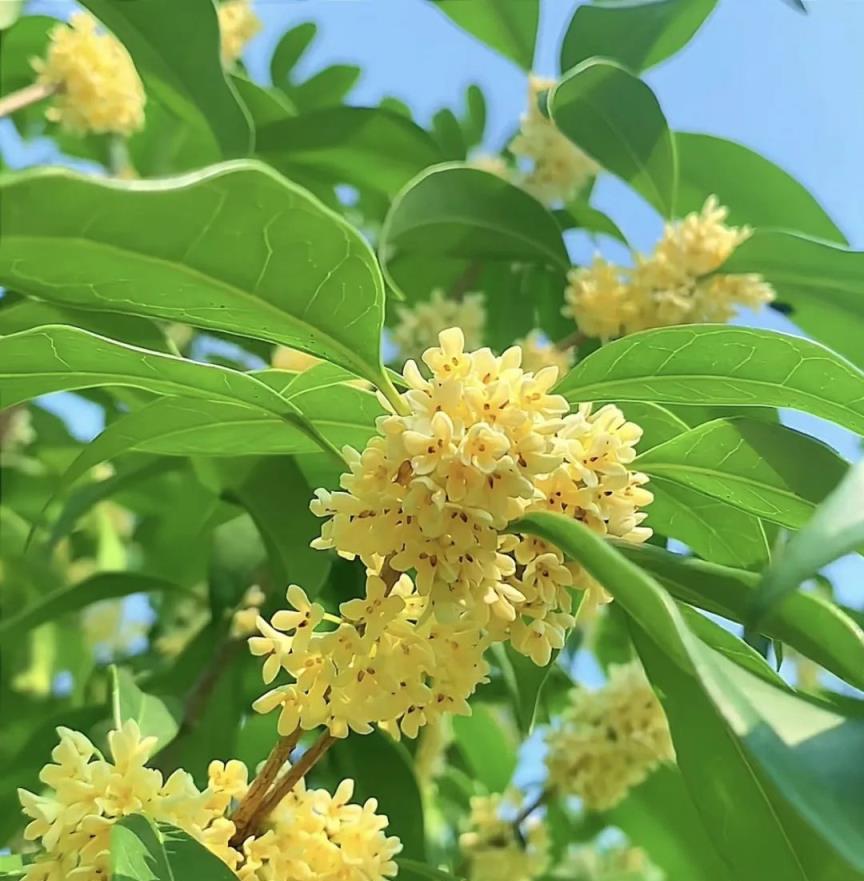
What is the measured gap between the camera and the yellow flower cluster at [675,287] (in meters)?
1.21

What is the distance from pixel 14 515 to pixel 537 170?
3.46 feet

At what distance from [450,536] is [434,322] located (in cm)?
88

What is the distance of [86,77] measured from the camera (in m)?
1.43

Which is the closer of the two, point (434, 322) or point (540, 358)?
point (540, 358)

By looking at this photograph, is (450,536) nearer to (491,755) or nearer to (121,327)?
(121,327)

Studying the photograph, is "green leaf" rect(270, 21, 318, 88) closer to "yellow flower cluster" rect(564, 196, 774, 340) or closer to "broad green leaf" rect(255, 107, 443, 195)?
"broad green leaf" rect(255, 107, 443, 195)

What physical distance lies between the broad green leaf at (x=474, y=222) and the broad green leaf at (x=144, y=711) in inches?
20.1

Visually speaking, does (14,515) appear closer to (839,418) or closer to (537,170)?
(537,170)

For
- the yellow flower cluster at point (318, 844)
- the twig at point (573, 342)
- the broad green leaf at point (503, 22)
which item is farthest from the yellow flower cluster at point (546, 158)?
the yellow flower cluster at point (318, 844)

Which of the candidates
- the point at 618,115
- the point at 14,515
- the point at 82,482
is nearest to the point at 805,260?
the point at 618,115

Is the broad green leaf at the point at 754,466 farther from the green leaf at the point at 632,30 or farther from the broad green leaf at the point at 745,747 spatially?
the green leaf at the point at 632,30

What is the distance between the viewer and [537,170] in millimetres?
1530

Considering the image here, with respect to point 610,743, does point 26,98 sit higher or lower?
higher

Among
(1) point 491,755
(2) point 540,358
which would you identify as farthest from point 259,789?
(1) point 491,755
